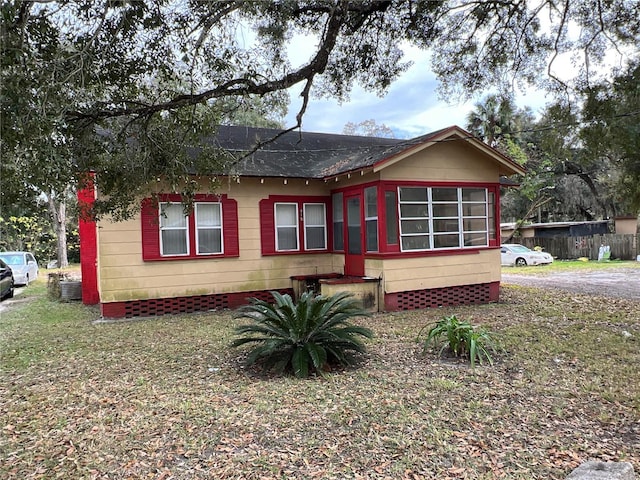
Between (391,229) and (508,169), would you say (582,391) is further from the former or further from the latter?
(508,169)

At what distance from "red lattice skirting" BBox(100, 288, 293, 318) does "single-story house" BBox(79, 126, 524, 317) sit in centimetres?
2

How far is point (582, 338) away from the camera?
653 cm

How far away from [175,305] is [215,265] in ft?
3.87

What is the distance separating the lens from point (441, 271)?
384 inches

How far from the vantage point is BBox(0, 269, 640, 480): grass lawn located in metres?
3.06

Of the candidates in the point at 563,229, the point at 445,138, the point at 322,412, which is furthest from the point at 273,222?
the point at 563,229

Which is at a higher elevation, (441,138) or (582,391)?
(441,138)

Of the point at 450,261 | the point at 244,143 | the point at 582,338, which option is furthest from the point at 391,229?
the point at 244,143

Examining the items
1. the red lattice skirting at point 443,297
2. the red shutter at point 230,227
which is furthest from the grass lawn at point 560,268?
the red shutter at point 230,227

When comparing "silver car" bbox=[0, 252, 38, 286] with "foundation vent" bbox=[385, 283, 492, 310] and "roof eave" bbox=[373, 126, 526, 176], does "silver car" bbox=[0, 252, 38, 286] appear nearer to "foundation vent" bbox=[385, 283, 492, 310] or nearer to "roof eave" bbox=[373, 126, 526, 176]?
"foundation vent" bbox=[385, 283, 492, 310]

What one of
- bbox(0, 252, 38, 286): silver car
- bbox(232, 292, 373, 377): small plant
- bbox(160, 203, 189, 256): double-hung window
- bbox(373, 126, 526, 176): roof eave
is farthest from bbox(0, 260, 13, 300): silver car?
bbox(373, 126, 526, 176): roof eave

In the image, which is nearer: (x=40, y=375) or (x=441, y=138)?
(x=40, y=375)

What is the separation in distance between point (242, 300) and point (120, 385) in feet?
17.5

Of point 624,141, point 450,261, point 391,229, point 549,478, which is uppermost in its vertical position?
point 624,141
